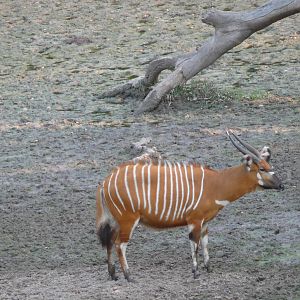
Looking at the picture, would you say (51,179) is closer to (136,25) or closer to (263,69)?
(263,69)

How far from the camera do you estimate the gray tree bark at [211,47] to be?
10.2 meters

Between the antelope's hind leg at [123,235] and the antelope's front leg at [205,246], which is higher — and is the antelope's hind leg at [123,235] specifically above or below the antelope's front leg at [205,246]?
above

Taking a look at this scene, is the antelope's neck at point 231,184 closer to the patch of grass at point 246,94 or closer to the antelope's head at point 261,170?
the antelope's head at point 261,170

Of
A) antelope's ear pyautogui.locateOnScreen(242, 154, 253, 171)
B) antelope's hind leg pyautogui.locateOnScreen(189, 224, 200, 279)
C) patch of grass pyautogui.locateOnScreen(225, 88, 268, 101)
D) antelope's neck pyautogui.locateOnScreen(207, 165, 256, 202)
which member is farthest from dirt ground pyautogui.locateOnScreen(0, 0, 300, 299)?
antelope's ear pyautogui.locateOnScreen(242, 154, 253, 171)

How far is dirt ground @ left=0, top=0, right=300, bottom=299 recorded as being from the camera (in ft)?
22.3

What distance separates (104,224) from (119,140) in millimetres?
3552

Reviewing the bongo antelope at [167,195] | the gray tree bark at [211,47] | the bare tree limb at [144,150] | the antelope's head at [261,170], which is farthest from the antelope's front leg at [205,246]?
the gray tree bark at [211,47]

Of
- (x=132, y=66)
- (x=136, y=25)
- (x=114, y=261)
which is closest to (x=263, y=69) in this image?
(x=132, y=66)

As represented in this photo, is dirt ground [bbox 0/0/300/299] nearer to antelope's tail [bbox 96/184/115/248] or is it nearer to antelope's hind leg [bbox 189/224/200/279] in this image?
antelope's hind leg [bbox 189/224/200/279]

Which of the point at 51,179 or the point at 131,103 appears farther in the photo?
the point at 131,103

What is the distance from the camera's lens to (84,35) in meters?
14.8

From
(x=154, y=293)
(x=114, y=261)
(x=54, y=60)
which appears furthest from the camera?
(x=54, y=60)

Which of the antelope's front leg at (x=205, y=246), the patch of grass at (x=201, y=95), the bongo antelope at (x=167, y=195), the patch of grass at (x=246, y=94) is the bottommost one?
the patch of grass at (x=246, y=94)

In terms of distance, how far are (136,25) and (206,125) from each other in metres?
4.77
